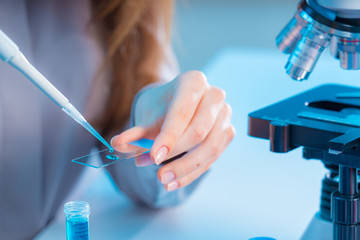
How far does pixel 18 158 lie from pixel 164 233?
1.04ft

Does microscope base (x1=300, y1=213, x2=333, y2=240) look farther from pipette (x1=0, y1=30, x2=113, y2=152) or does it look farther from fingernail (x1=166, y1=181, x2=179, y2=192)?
pipette (x1=0, y1=30, x2=113, y2=152)

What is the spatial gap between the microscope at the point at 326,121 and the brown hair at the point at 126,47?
425mm

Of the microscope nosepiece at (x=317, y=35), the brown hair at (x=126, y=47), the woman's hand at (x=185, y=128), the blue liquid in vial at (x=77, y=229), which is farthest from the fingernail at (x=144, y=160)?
the brown hair at (x=126, y=47)

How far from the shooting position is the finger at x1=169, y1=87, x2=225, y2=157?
0.76m

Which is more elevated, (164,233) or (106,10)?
(106,10)

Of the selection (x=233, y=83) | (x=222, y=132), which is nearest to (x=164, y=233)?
(x=222, y=132)

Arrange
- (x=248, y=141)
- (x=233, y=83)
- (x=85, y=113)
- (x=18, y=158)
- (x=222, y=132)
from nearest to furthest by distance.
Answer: (x=222, y=132) < (x=18, y=158) < (x=85, y=113) < (x=248, y=141) < (x=233, y=83)

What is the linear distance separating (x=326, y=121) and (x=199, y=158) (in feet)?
0.63

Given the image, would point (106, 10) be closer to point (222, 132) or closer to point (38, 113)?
point (38, 113)

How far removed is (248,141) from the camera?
1252mm

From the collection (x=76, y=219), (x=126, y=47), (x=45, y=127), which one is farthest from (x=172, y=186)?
(x=126, y=47)

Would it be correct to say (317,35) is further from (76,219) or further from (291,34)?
(76,219)

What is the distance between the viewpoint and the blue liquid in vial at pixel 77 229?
2.14ft

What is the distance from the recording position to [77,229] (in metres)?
0.65
